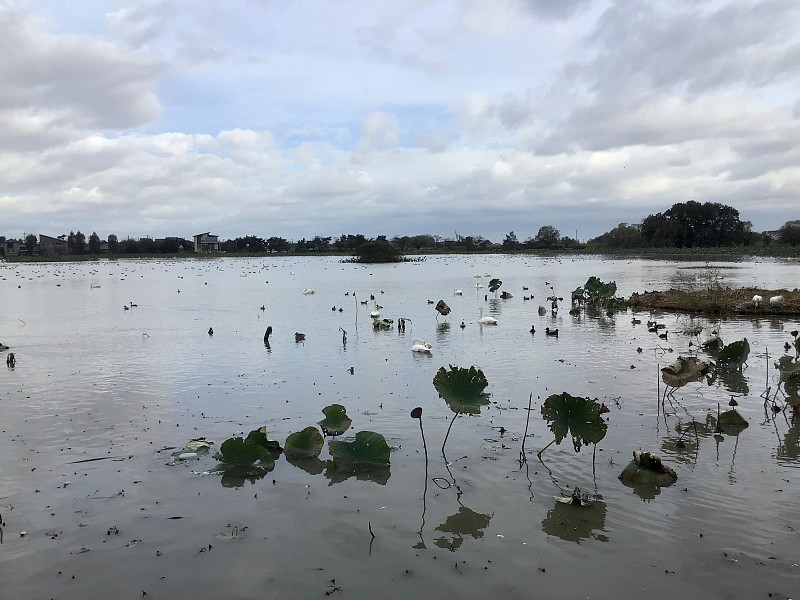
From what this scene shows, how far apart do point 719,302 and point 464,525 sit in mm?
18137

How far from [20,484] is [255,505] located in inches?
102

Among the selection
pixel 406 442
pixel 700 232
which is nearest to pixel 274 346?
pixel 406 442

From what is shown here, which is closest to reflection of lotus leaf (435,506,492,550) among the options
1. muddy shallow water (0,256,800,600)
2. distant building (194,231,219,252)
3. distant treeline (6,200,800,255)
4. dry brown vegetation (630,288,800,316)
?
Answer: muddy shallow water (0,256,800,600)

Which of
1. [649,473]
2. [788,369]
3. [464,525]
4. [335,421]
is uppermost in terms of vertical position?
[788,369]

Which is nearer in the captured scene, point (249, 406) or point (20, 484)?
point (20, 484)

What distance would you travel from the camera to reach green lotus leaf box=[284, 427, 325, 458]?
6.99m

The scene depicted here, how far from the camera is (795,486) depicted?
6.02 meters

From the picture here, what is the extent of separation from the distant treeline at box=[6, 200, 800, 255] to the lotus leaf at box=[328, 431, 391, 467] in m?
78.9

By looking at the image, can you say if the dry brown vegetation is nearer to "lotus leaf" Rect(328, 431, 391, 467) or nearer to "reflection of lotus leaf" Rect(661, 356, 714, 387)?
"reflection of lotus leaf" Rect(661, 356, 714, 387)

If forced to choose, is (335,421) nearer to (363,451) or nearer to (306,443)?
(306,443)

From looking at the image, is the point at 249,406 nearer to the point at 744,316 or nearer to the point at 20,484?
the point at 20,484

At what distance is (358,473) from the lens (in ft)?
21.9

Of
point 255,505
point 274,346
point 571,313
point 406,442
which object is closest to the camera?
point 255,505

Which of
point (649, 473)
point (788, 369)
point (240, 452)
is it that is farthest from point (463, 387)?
point (788, 369)
